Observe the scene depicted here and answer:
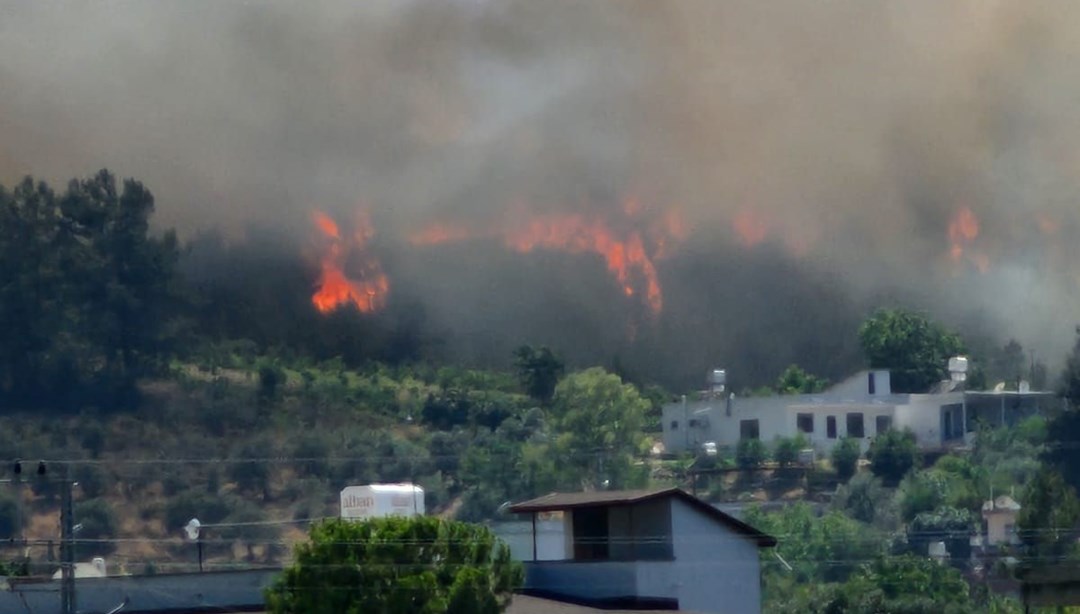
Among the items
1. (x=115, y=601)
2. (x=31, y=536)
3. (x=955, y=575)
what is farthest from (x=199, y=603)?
(x=31, y=536)

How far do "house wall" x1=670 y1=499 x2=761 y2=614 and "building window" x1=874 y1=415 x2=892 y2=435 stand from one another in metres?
46.2

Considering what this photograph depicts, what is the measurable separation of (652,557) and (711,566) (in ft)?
4.54

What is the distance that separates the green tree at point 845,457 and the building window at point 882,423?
2.36 m

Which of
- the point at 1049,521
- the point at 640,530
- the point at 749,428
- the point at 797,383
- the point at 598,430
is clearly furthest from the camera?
the point at 797,383

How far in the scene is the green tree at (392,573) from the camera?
3741cm

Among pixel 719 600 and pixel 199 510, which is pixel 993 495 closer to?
pixel 199 510

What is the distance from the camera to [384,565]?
124 feet

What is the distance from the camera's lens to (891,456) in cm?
8838

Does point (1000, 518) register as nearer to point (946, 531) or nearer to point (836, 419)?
point (946, 531)

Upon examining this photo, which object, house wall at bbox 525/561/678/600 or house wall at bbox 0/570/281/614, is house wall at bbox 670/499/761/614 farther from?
house wall at bbox 0/570/281/614

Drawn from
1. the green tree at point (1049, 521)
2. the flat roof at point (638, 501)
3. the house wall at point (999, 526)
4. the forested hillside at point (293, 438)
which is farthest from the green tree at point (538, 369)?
the flat roof at point (638, 501)

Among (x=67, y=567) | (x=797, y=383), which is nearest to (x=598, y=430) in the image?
(x=797, y=383)

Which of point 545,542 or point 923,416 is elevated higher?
point 923,416

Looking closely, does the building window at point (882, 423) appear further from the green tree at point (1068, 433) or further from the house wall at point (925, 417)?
the green tree at point (1068, 433)
